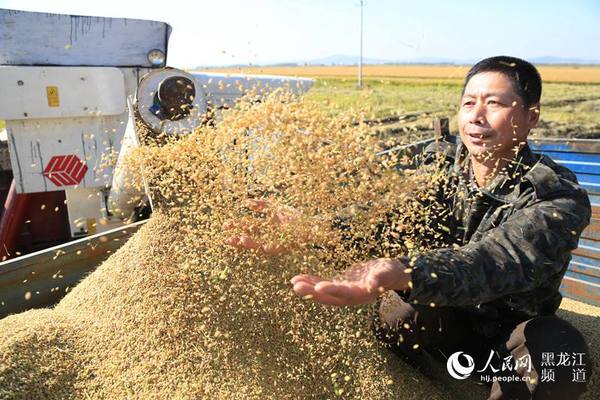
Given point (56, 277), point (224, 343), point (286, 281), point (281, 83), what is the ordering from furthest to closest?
point (281, 83), point (56, 277), point (286, 281), point (224, 343)

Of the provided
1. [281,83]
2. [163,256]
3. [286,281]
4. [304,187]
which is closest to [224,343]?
[286,281]

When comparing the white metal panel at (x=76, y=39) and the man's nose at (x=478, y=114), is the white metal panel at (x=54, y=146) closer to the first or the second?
the white metal panel at (x=76, y=39)

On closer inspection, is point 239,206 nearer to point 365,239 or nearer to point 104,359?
point 365,239

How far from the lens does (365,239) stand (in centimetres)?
191

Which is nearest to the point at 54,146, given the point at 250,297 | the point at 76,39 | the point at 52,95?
the point at 52,95

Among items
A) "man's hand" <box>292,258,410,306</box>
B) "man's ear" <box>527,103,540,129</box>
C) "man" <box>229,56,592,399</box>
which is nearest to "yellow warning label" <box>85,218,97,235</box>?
"man" <box>229,56,592,399</box>

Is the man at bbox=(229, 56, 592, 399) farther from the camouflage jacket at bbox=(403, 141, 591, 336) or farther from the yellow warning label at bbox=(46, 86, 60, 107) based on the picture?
the yellow warning label at bbox=(46, 86, 60, 107)

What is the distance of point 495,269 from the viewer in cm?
150

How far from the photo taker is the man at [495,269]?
146 centimetres

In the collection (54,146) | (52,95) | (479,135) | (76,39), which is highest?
(76,39)

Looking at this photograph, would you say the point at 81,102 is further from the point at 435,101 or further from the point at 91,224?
the point at 435,101

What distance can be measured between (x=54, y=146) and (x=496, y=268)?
8.76ft

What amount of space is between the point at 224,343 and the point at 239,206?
492 millimetres

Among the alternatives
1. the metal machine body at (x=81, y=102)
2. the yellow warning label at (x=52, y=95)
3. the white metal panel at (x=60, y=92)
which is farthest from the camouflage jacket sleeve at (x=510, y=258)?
the yellow warning label at (x=52, y=95)
